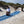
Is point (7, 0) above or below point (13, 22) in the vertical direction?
above

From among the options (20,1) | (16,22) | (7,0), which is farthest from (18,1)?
(16,22)

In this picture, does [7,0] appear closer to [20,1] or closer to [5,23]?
[20,1]

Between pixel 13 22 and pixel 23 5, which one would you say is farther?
pixel 23 5

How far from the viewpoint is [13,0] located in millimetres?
1357

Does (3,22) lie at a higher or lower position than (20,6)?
lower

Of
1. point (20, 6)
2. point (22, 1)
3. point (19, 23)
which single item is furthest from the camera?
point (22, 1)

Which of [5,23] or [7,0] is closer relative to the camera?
[5,23]

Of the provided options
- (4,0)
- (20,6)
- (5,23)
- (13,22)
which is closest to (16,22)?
(13,22)

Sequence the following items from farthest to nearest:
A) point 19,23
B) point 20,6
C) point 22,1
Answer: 1. point 22,1
2. point 20,6
3. point 19,23

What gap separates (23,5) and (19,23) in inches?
23.6

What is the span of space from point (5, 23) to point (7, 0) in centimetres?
80

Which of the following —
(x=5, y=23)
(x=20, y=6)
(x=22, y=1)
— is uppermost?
(x=22, y=1)

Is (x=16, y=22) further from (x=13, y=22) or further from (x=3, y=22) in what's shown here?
(x=3, y=22)

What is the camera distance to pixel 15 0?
1.35 m
